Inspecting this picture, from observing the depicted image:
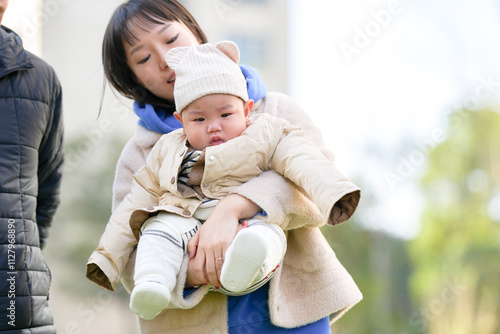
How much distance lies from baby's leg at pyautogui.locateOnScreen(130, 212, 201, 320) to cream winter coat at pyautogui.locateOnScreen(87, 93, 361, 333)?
36 mm

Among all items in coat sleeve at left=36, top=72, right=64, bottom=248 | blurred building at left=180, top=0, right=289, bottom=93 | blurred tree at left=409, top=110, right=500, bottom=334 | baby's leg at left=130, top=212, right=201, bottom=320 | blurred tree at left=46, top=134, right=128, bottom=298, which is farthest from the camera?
blurred building at left=180, top=0, right=289, bottom=93

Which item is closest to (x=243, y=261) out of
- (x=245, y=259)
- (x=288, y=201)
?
(x=245, y=259)

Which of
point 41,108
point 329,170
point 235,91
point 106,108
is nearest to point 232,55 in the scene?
point 235,91

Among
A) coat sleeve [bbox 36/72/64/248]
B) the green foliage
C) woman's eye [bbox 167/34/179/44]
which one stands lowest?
the green foliage

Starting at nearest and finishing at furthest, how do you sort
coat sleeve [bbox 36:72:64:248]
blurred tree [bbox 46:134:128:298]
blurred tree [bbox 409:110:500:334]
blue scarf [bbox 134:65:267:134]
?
blue scarf [bbox 134:65:267:134]
coat sleeve [bbox 36:72:64:248]
blurred tree [bbox 46:134:128:298]
blurred tree [bbox 409:110:500:334]

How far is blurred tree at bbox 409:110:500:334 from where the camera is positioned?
46.5 ft

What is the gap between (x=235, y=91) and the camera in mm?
1848

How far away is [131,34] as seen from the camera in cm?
213

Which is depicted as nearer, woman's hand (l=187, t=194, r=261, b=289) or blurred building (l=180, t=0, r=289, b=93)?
woman's hand (l=187, t=194, r=261, b=289)

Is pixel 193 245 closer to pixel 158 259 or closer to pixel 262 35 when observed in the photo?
pixel 158 259

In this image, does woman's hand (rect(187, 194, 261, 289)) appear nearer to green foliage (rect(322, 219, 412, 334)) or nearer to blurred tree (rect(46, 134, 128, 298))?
blurred tree (rect(46, 134, 128, 298))

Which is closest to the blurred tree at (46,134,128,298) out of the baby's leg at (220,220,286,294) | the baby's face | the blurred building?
the blurred building

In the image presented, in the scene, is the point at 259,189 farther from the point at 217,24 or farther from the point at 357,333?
the point at 217,24

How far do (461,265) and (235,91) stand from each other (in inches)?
545
